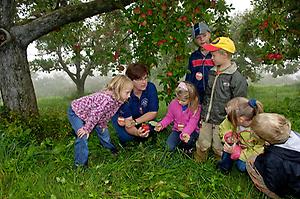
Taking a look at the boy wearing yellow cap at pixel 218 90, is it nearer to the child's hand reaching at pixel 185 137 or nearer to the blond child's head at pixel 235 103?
the child's hand reaching at pixel 185 137

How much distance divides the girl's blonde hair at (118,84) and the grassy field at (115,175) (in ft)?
2.75

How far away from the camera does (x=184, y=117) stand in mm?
5238

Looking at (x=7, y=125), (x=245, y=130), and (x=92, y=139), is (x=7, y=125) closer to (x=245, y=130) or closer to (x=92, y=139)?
(x=92, y=139)

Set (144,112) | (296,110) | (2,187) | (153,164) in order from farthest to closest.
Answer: (296,110)
(144,112)
(153,164)
(2,187)

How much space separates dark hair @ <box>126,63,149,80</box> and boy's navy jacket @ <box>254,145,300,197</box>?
2052 mm

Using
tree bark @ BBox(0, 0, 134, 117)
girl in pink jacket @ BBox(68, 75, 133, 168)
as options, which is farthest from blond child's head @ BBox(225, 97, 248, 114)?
tree bark @ BBox(0, 0, 134, 117)

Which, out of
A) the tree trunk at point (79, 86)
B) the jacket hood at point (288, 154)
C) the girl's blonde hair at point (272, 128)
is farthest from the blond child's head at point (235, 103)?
the tree trunk at point (79, 86)

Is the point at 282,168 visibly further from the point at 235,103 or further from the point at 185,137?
the point at 185,137

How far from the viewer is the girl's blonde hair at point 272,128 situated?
11.5 feet

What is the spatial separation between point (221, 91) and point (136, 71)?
114 centimetres

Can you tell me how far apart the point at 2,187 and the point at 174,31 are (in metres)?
2.61

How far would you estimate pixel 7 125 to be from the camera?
627cm

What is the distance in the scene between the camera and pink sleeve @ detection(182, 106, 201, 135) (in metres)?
5.13

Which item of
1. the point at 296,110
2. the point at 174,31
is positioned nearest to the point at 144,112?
the point at 174,31
